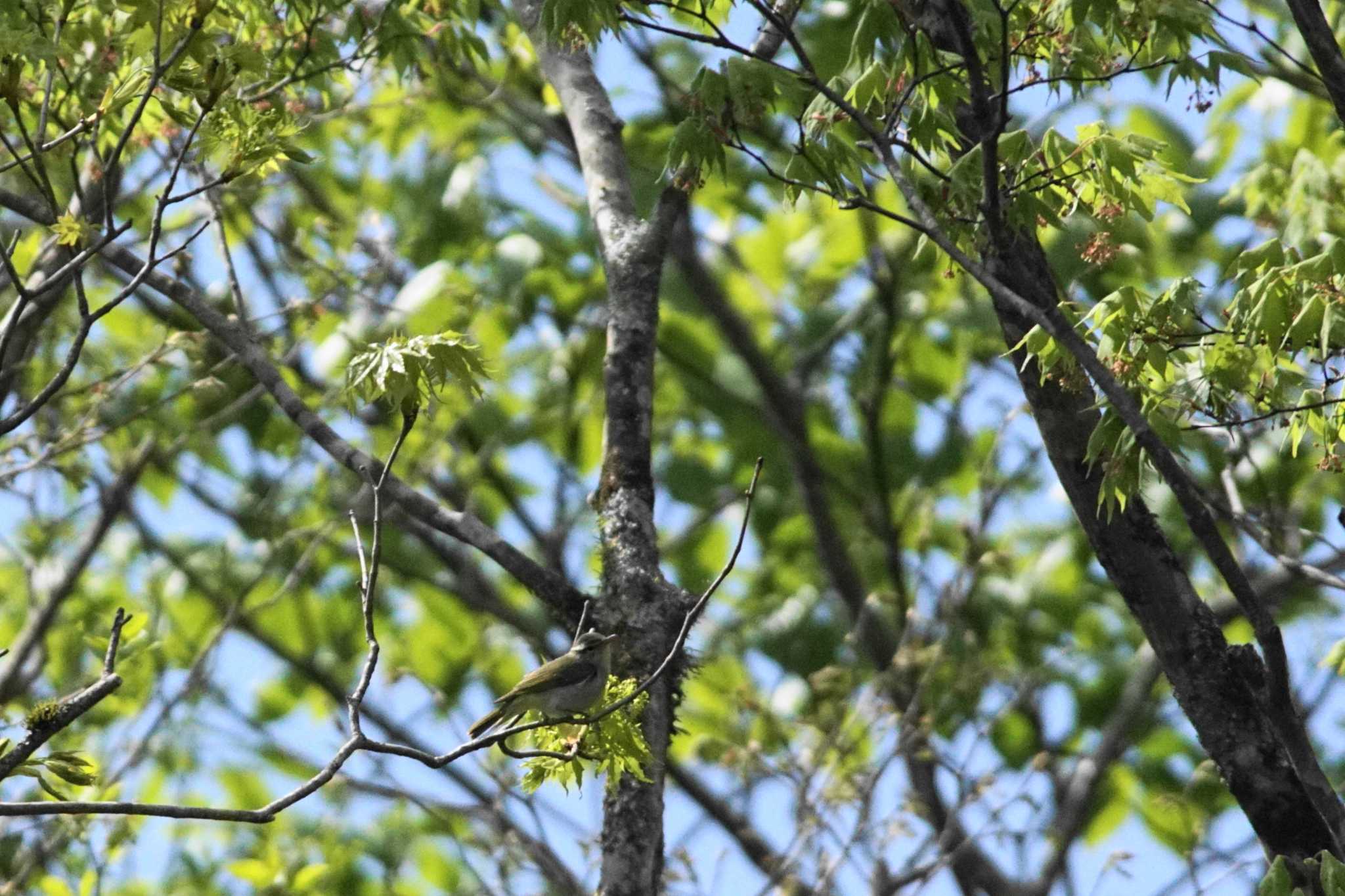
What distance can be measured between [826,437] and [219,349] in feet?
16.2

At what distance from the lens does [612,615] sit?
14.4 feet

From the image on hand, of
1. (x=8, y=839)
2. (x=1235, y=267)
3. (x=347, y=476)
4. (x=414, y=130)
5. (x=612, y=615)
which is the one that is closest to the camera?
(x=1235, y=267)

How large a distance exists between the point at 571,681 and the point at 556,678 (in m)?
0.07

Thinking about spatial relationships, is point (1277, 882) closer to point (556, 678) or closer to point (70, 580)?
point (556, 678)

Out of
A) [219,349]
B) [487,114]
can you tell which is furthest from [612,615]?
[487,114]

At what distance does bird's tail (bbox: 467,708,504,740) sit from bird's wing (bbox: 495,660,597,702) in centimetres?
11

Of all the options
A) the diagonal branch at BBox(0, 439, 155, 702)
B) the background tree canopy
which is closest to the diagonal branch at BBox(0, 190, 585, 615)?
the background tree canopy

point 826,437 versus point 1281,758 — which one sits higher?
point 826,437

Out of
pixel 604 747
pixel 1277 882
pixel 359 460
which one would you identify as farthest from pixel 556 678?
pixel 1277 882

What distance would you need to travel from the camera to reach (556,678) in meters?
4.05

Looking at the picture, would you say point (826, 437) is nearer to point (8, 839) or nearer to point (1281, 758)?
point (8, 839)

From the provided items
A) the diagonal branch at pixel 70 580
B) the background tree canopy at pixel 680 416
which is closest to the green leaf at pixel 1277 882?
the background tree canopy at pixel 680 416

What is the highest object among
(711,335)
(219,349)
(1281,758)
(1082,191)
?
(711,335)

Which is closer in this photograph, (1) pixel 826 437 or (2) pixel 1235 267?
(2) pixel 1235 267
